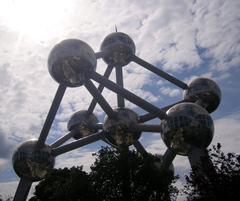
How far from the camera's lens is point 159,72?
20.1m

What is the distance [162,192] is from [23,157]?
7.35 metres

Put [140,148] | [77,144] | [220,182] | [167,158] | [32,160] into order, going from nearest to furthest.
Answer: [220,182]
[32,160]
[167,158]
[77,144]
[140,148]

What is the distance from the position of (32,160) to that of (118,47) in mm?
8267

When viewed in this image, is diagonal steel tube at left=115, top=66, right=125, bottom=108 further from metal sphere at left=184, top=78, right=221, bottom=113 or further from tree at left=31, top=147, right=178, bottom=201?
metal sphere at left=184, top=78, right=221, bottom=113

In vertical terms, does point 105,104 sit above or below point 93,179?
above

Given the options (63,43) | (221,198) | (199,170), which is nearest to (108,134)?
(63,43)

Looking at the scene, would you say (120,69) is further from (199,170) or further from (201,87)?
(199,170)

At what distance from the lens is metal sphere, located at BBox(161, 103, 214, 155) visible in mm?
14406

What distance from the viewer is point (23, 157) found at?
57.7 ft

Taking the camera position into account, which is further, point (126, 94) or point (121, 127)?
point (121, 127)

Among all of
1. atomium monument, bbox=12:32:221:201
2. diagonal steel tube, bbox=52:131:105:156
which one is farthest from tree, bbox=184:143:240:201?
diagonal steel tube, bbox=52:131:105:156

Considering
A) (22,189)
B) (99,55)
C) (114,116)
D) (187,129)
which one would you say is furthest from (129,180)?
(99,55)

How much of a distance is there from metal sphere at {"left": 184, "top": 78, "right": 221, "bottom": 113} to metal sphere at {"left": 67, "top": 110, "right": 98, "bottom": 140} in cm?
634

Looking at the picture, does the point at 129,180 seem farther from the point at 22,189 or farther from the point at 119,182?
the point at 22,189
